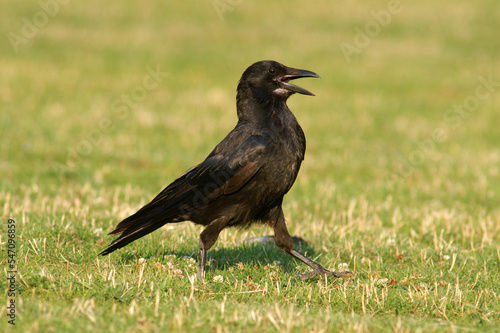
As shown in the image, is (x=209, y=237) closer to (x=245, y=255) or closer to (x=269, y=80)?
(x=245, y=255)

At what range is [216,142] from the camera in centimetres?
1376

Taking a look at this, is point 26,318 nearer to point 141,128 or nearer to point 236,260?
point 236,260

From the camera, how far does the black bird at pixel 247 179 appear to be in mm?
5219

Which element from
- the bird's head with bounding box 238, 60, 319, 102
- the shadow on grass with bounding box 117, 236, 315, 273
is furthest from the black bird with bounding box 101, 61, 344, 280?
the shadow on grass with bounding box 117, 236, 315, 273

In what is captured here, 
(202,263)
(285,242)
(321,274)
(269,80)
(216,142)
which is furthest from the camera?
(216,142)

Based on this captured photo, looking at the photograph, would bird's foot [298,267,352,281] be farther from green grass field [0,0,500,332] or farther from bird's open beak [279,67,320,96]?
bird's open beak [279,67,320,96]

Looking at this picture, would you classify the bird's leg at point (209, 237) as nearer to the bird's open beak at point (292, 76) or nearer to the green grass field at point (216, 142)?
the green grass field at point (216, 142)

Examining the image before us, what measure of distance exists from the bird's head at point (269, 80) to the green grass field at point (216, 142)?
1679 millimetres

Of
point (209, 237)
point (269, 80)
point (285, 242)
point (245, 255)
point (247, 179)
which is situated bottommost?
point (245, 255)

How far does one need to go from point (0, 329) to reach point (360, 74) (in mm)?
20205

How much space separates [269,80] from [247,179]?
114 centimetres

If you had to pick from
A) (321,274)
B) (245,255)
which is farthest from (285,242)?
(245,255)

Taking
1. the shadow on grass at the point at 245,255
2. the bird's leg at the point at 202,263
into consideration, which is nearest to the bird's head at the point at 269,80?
the bird's leg at the point at 202,263

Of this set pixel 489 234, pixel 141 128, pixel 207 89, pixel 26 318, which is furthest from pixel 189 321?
pixel 207 89
